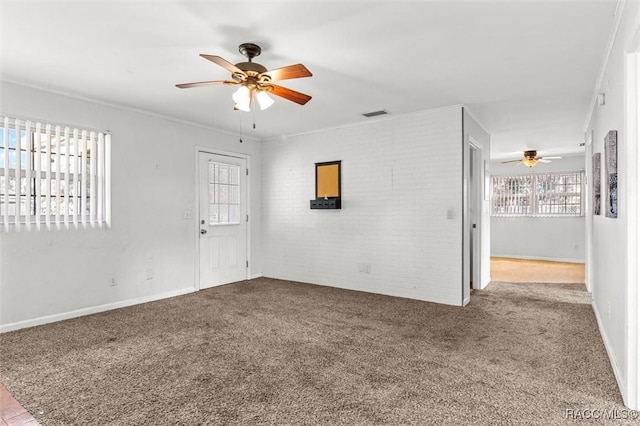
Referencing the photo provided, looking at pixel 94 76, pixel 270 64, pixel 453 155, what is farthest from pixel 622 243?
pixel 94 76

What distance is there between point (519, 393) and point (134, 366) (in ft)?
8.97

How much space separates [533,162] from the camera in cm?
777

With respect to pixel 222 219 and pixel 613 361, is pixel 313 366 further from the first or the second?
pixel 222 219

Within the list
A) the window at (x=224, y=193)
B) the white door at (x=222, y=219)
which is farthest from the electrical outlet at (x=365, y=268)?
the window at (x=224, y=193)

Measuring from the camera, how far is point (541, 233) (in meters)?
8.75

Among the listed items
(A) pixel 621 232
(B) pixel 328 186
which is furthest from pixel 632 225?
(B) pixel 328 186

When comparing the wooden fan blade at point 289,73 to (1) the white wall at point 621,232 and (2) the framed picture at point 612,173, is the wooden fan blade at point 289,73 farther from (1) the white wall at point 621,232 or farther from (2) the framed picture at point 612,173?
(2) the framed picture at point 612,173

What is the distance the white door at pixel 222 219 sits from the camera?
552 centimetres

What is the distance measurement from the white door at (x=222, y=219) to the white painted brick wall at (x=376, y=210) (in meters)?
0.51

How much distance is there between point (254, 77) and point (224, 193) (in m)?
3.22

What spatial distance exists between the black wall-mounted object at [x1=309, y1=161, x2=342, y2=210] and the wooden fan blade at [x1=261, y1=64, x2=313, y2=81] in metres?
2.90

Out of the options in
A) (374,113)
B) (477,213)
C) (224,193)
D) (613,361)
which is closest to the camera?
(613,361)

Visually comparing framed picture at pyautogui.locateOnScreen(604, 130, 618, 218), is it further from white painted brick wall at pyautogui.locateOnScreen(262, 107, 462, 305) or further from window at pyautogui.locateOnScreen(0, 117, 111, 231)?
window at pyautogui.locateOnScreen(0, 117, 111, 231)

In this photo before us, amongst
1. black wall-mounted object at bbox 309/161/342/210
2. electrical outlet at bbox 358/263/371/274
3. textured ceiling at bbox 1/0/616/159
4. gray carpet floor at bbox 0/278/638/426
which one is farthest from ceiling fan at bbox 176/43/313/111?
electrical outlet at bbox 358/263/371/274
